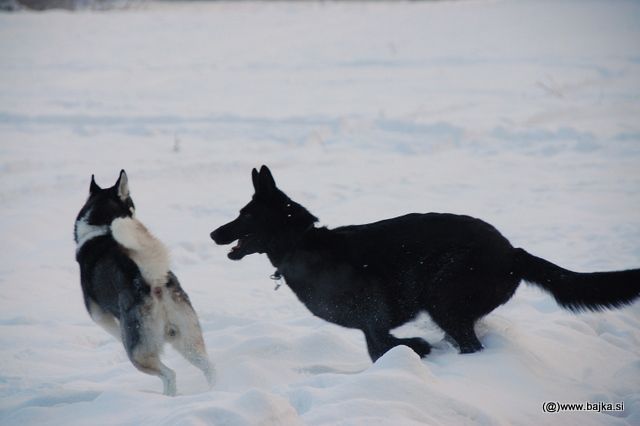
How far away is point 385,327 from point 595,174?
24.5 ft

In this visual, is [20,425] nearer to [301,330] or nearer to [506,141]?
[301,330]

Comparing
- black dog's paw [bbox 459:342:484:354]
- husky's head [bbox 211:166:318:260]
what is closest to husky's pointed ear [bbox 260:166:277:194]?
husky's head [bbox 211:166:318:260]

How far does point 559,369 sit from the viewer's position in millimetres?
3988

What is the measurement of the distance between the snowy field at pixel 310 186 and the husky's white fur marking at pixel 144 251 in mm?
771

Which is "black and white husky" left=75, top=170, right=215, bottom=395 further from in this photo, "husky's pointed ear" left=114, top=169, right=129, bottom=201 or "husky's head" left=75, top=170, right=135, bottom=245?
"husky's pointed ear" left=114, top=169, right=129, bottom=201

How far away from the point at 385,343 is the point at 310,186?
5.92 m

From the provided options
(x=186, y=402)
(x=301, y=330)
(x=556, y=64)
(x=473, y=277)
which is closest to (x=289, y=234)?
(x=301, y=330)

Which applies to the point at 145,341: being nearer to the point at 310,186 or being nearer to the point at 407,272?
the point at 407,272

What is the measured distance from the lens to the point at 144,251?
13.5 feet

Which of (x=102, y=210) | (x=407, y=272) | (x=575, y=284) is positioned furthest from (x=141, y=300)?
(x=575, y=284)

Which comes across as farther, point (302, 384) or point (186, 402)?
point (302, 384)

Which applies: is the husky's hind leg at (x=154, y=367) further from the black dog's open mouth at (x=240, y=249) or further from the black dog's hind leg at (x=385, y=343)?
the black dog's hind leg at (x=385, y=343)

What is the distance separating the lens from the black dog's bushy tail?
4.14 m

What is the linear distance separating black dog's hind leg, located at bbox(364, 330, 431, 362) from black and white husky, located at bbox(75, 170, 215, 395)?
1074 millimetres
